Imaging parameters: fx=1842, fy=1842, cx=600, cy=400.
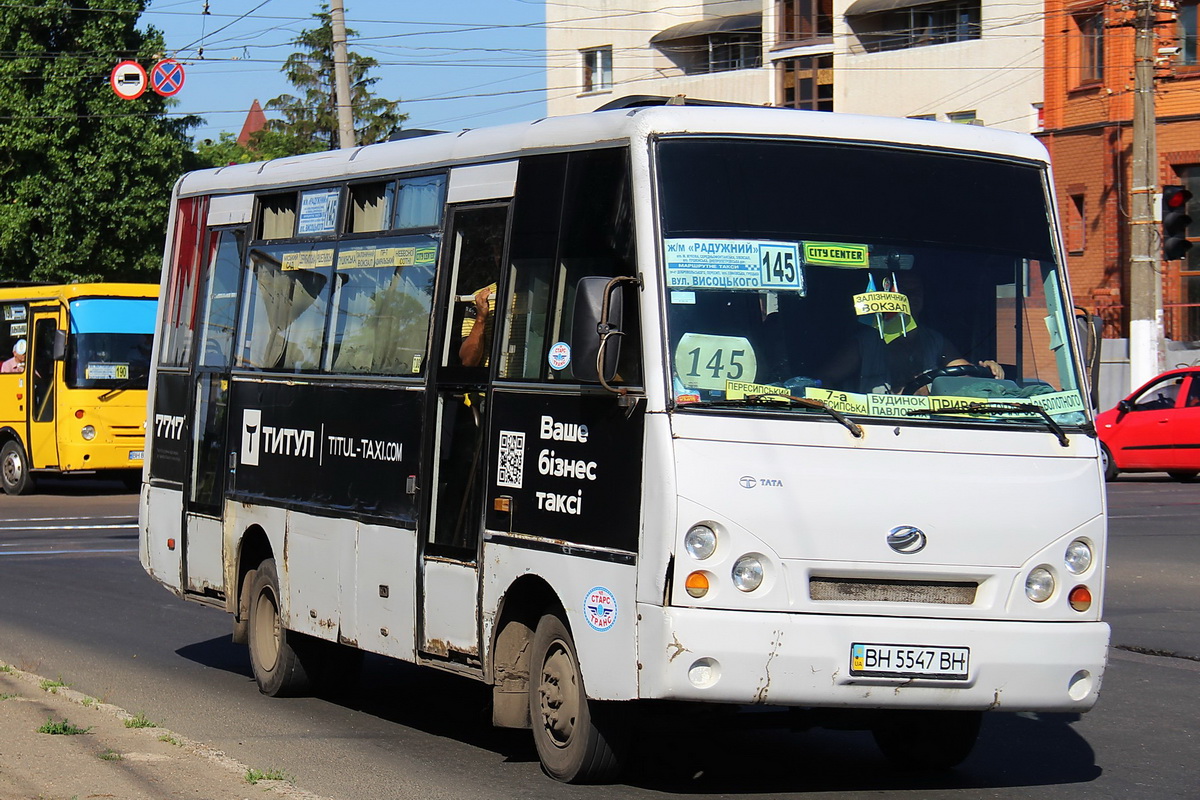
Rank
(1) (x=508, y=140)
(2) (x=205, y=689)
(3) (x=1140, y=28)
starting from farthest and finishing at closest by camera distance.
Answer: (3) (x=1140, y=28)
(2) (x=205, y=689)
(1) (x=508, y=140)

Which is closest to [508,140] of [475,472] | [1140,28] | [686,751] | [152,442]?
[475,472]

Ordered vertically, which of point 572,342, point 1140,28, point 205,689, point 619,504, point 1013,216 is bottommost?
point 205,689

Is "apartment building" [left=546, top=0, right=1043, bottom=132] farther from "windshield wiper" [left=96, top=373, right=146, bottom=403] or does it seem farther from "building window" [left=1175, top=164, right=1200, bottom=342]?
"windshield wiper" [left=96, top=373, right=146, bottom=403]

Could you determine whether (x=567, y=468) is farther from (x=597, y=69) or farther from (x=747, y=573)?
(x=597, y=69)

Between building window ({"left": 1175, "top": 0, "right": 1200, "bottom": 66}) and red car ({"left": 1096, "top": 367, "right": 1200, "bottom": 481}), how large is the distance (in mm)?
13519

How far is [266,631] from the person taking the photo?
10648 mm

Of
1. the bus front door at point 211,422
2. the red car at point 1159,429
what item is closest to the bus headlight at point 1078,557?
the bus front door at point 211,422

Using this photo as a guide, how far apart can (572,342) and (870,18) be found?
47.8 m

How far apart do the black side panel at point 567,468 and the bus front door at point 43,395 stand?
826 inches

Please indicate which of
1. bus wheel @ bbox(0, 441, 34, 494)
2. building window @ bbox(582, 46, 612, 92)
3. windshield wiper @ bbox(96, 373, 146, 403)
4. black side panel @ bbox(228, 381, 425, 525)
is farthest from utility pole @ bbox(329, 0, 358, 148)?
building window @ bbox(582, 46, 612, 92)

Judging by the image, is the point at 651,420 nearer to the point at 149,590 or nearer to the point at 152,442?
the point at 152,442

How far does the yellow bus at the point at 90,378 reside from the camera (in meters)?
27.5

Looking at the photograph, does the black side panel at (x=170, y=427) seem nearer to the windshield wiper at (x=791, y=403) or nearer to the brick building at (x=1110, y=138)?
the windshield wiper at (x=791, y=403)

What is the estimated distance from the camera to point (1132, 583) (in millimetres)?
15469
